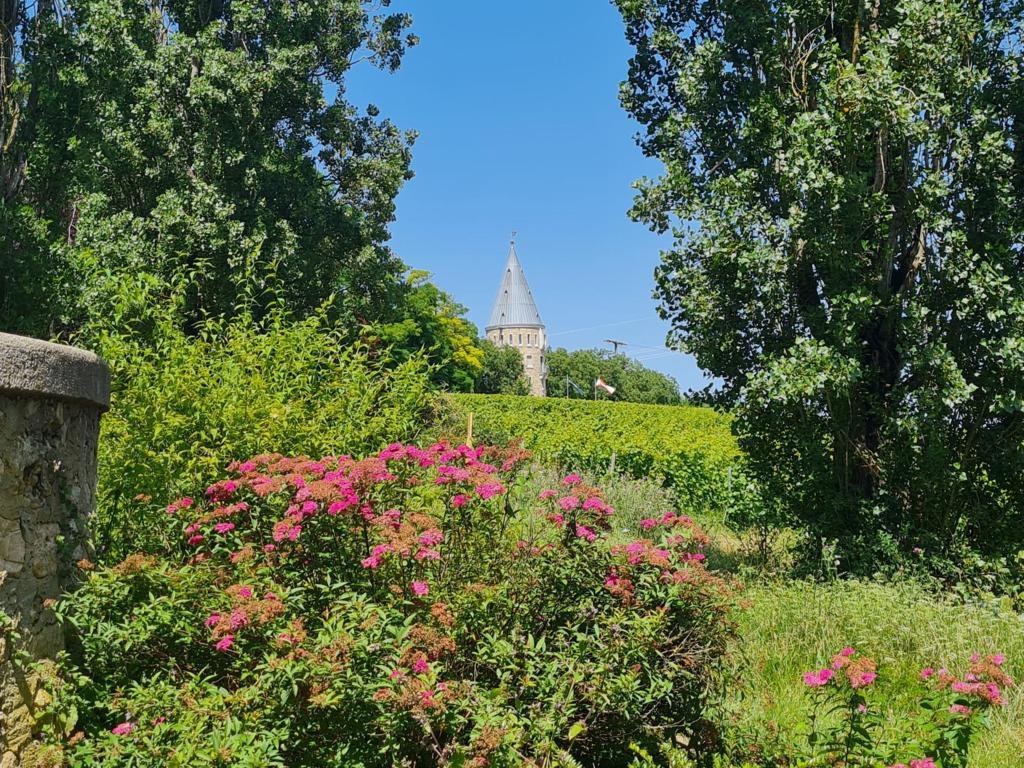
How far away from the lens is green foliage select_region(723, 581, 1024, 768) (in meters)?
3.96

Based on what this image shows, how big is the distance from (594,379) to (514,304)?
23.1 meters

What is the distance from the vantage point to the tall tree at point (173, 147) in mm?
A: 12672

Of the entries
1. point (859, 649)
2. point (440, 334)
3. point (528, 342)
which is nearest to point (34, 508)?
point (859, 649)

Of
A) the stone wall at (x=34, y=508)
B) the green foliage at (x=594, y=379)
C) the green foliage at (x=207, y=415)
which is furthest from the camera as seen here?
the green foliage at (x=594, y=379)

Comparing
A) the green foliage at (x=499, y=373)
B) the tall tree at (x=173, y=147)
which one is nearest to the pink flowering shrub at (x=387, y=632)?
the tall tree at (x=173, y=147)

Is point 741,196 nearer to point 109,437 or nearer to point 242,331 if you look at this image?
point 242,331

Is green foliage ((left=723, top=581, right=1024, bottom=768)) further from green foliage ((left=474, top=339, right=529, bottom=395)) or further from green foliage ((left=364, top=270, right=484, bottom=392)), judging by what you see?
green foliage ((left=474, top=339, right=529, bottom=395))

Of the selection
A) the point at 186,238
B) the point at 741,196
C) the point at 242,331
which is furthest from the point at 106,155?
the point at 741,196

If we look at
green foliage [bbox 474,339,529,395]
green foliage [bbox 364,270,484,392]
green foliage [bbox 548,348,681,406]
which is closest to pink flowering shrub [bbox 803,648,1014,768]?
green foliage [bbox 364,270,484,392]

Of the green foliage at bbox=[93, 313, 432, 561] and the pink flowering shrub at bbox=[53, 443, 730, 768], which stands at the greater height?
the green foliage at bbox=[93, 313, 432, 561]

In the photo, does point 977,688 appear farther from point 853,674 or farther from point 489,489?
point 489,489

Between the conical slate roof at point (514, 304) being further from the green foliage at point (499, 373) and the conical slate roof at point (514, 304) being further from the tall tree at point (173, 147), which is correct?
the tall tree at point (173, 147)

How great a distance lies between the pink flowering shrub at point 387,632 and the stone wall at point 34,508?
148 millimetres

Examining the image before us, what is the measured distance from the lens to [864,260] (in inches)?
270
